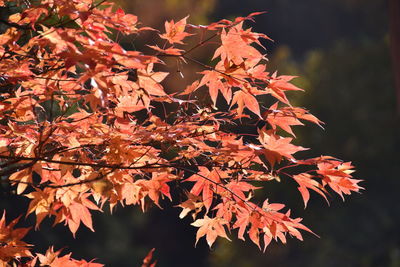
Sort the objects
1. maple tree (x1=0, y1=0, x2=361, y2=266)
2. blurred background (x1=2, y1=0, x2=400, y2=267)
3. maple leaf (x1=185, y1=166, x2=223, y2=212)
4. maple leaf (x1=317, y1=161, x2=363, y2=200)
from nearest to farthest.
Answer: maple tree (x1=0, y1=0, x2=361, y2=266) < maple leaf (x1=317, y1=161, x2=363, y2=200) < maple leaf (x1=185, y1=166, x2=223, y2=212) < blurred background (x1=2, y1=0, x2=400, y2=267)

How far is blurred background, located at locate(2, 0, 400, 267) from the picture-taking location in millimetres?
8023

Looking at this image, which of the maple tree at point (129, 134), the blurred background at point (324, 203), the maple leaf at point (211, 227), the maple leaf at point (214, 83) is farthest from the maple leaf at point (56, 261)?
the blurred background at point (324, 203)

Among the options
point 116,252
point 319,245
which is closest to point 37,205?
point 116,252

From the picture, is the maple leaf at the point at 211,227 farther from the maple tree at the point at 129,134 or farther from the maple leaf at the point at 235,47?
the maple leaf at the point at 235,47

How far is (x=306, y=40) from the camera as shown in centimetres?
1475

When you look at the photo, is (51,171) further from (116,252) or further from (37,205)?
(116,252)

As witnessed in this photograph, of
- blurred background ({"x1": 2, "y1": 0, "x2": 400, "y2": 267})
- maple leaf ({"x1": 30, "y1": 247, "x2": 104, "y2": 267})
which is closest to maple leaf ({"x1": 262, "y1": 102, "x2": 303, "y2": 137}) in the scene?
maple leaf ({"x1": 30, "y1": 247, "x2": 104, "y2": 267})

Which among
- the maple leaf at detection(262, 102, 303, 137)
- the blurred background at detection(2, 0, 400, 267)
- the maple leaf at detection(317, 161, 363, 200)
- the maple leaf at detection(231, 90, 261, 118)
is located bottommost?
the blurred background at detection(2, 0, 400, 267)

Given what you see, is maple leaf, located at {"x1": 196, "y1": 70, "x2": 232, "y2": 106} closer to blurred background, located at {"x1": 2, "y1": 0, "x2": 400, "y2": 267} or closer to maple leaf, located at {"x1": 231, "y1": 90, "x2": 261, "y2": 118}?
maple leaf, located at {"x1": 231, "y1": 90, "x2": 261, "y2": 118}

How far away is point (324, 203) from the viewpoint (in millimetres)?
8555

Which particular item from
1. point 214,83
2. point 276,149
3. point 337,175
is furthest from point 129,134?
point 337,175

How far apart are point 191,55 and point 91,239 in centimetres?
305

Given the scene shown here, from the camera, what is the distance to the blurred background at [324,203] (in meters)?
8.02

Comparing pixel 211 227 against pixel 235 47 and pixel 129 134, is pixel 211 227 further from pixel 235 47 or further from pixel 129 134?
pixel 235 47
